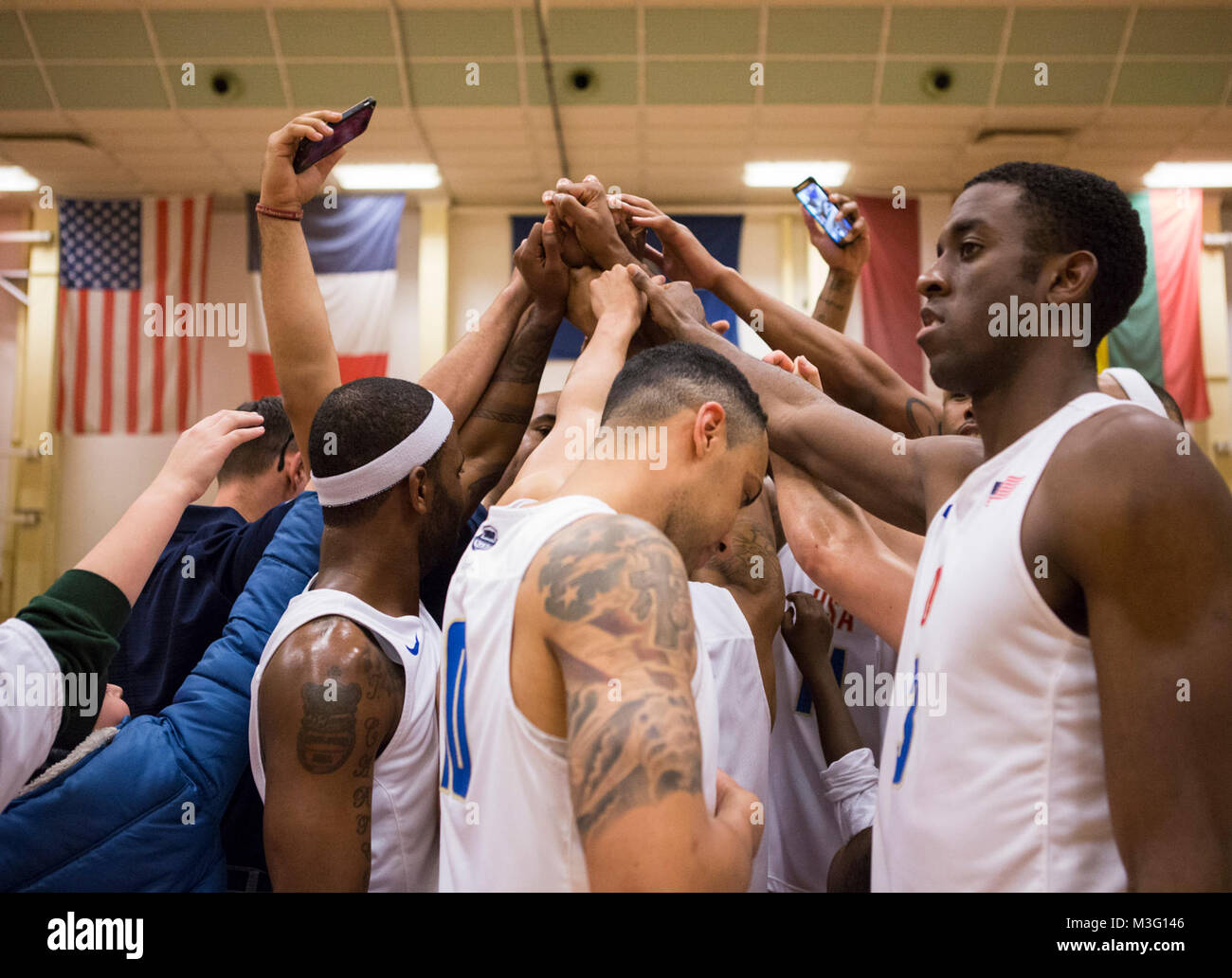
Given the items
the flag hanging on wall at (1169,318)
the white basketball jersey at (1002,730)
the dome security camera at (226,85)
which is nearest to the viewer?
the white basketball jersey at (1002,730)

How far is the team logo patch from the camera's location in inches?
75.8

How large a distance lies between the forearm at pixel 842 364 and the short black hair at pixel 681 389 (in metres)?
1.24

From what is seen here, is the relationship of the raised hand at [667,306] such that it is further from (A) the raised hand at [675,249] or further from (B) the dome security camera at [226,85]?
(B) the dome security camera at [226,85]

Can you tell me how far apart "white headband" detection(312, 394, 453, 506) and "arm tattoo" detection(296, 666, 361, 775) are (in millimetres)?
489

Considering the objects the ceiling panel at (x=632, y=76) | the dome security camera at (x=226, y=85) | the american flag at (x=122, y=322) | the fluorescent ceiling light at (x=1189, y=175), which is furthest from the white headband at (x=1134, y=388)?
the fluorescent ceiling light at (x=1189, y=175)

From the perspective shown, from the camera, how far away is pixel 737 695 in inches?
99.8

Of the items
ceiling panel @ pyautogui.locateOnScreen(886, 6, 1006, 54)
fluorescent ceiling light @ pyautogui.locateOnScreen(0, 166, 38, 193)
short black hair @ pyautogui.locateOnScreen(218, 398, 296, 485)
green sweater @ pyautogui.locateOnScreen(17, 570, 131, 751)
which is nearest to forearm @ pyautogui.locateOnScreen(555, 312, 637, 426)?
green sweater @ pyautogui.locateOnScreen(17, 570, 131, 751)

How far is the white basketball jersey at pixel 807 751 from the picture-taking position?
302 centimetres

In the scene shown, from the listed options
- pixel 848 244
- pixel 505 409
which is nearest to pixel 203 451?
pixel 505 409

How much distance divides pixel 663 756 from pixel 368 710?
0.86m

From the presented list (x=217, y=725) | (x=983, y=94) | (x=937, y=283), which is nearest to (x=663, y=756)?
(x=937, y=283)

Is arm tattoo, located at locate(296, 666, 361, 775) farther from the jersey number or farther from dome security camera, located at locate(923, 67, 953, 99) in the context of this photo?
dome security camera, located at locate(923, 67, 953, 99)

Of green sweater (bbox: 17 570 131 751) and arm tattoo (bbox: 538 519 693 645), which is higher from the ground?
arm tattoo (bbox: 538 519 693 645)
